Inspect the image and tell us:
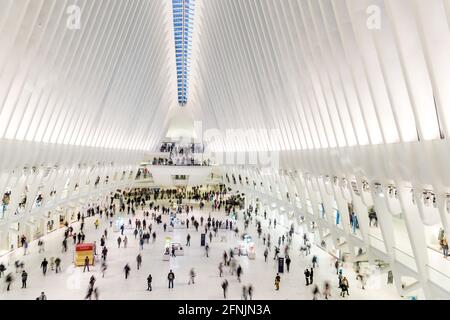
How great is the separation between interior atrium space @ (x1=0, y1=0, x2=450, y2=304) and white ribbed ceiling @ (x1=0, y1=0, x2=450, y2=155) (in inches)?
2.0

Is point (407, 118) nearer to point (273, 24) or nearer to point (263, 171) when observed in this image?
point (273, 24)

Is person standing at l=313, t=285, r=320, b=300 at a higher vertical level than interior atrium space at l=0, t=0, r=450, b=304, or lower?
lower

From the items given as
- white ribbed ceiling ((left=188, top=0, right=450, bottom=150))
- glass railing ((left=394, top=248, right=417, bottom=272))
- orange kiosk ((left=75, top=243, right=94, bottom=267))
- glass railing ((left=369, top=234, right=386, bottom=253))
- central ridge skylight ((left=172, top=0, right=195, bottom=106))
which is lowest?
orange kiosk ((left=75, top=243, right=94, bottom=267))

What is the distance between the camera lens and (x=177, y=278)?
1603 cm

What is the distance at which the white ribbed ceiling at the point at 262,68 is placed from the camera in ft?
24.7

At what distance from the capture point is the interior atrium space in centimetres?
832

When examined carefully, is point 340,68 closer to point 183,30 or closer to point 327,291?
point 327,291

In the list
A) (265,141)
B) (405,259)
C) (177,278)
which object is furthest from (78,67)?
(405,259)

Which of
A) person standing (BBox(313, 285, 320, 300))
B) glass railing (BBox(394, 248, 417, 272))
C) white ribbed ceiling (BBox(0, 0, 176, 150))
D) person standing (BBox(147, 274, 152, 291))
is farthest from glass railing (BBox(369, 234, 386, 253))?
white ribbed ceiling (BBox(0, 0, 176, 150))

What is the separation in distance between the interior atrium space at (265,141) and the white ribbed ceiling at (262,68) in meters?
0.05

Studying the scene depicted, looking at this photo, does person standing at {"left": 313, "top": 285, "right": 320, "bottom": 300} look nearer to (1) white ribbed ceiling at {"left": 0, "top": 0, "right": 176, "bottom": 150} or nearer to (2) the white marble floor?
(2) the white marble floor

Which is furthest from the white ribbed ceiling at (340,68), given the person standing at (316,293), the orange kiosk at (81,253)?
the orange kiosk at (81,253)

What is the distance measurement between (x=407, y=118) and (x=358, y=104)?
233 cm
